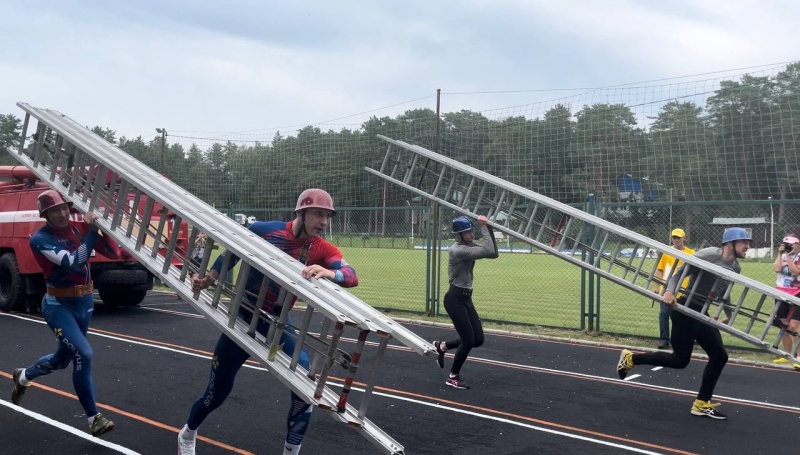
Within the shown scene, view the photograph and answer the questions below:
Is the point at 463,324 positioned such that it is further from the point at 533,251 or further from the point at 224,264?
the point at 533,251

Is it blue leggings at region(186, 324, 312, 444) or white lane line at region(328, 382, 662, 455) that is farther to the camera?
white lane line at region(328, 382, 662, 455)

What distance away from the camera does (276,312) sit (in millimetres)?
4691

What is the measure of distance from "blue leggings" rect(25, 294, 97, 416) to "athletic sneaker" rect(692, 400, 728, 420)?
5.47 meters

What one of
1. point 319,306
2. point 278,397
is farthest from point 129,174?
point 278,397

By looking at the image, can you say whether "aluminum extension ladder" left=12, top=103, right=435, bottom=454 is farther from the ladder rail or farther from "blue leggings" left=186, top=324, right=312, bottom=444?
the ladder rail

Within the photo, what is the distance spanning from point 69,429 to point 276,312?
9.06 feet

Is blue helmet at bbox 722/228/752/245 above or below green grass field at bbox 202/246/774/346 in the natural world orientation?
above

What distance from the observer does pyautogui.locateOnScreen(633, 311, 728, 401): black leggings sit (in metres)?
7.07

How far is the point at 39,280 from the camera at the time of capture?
13734 millimetres

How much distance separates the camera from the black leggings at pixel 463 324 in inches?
322

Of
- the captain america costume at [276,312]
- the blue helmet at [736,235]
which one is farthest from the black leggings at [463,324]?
the captain america costume at [276,312]

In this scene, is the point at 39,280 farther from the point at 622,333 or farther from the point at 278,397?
the point at 622,333

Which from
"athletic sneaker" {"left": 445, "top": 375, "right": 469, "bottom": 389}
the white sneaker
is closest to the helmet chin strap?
the white sneaker

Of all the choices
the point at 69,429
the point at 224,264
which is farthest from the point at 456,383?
the point at 224,264
